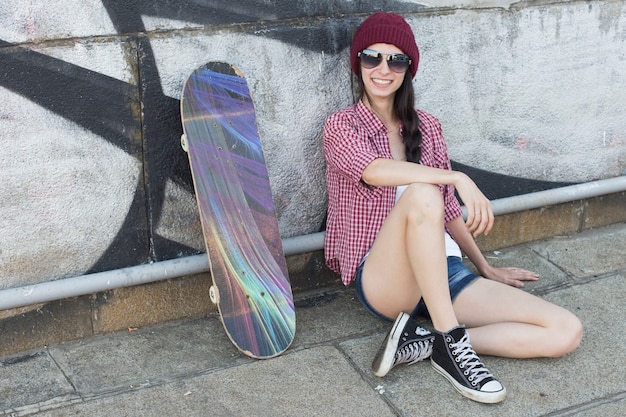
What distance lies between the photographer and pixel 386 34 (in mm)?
3514

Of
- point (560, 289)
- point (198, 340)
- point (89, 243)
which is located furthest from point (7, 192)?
point (560, 289)

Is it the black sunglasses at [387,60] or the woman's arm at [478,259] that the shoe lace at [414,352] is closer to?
the woman's arm at [478,259]

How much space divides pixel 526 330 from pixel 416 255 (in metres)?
0.56

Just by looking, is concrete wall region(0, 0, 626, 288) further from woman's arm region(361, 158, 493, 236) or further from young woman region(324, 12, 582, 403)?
woman's arm region(361, 158, 493, 236)

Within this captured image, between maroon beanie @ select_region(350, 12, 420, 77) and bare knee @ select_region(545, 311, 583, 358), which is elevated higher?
maroon beanie @ select_region(350, 12, 420, 77)

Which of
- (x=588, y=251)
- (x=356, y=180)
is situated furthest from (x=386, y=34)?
(x=588, y=251)

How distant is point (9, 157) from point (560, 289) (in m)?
2.52

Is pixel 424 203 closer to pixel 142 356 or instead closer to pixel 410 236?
pixel 410 236

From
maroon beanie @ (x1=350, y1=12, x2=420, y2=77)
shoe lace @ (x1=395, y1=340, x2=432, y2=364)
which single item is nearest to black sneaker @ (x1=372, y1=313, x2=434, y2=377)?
shoe lace @ (x1=395, y1=340, x2=432, y2=364)

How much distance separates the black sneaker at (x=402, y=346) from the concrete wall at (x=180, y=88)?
70 centimetres

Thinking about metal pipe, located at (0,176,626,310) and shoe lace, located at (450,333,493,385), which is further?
metal pipe, located at (0,176,626,310)

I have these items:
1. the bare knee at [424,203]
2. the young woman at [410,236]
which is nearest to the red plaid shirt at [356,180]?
the young woman at [410,236]

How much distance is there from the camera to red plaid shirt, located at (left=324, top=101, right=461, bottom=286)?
3545 mm

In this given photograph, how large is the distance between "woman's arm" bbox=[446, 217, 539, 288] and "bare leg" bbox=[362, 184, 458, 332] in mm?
447
